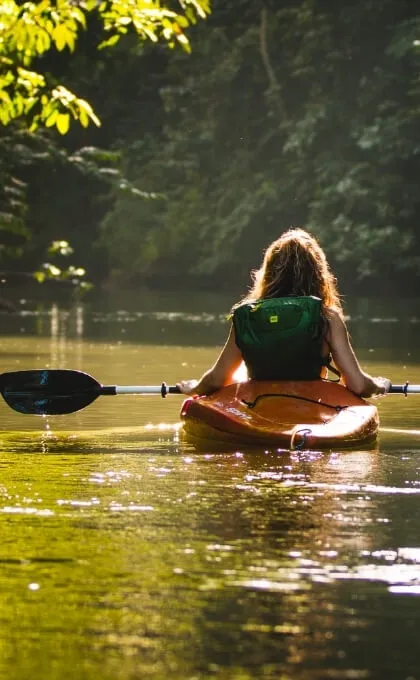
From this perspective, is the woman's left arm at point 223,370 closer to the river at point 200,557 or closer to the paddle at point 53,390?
the river at point 200,557

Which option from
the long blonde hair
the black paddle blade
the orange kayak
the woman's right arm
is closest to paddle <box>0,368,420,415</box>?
the black paddle blade

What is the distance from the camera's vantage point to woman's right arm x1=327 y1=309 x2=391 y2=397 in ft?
31.9

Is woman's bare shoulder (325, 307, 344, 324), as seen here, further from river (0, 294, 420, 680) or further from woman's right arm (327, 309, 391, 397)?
river (0, 294, 420, 680)

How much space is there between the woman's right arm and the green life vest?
0.07 meters

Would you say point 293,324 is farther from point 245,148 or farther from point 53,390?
point 245,148

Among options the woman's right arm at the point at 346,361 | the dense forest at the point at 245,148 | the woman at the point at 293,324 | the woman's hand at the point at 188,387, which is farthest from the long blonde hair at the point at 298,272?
the dense forest at the point at 245,148

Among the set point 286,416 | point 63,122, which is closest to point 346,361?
point 286,416

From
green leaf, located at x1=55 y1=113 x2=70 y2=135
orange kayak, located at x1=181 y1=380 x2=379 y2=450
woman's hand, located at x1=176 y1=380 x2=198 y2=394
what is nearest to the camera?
green leaf, located at x1=55 y1=113 x2=70 y2=135

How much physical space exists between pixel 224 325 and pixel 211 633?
21734mm

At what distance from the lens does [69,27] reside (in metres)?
8.71

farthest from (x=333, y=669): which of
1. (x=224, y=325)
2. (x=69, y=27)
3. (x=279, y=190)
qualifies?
(x=279, y=190)

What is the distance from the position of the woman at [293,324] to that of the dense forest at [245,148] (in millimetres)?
26683

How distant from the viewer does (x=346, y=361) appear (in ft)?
32.2

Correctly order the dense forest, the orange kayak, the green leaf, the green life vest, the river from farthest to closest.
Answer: the dense forest < the green life vest < the orange kayak < the green leaf < the river
